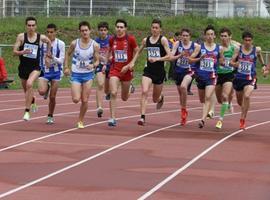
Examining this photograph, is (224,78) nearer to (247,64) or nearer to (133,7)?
(247,64)

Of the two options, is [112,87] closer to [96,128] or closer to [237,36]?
[96,128]

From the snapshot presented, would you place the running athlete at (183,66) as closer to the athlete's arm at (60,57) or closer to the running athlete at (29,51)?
the athlete's arm at (60,57)

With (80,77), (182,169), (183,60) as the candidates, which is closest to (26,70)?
(80,77)

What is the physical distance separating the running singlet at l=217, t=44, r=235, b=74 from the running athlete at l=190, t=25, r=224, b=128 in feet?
1.38

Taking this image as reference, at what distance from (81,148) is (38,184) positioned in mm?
2990

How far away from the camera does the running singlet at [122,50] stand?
15.2 m

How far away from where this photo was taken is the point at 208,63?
1545 cm

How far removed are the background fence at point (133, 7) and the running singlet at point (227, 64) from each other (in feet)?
97.6

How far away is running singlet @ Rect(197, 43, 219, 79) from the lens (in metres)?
15.4

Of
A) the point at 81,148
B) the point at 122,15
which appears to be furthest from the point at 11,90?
the point at 122,15

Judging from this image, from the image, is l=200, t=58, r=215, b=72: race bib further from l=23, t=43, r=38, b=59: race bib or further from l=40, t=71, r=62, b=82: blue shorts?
l=23, t=43, r=38, b=59: race bib

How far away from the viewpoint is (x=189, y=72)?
Answer: 53.3 feet

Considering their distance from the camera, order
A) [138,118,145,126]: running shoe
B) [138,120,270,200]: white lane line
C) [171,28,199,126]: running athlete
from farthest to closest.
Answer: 1. [171,28,199,126]: running athlete
2. [138,118,145,126]: running shoe
3. [138,120,270,200]: white lane line

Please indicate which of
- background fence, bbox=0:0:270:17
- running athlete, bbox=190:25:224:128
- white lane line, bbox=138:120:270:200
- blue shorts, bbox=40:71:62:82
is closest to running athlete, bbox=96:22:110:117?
blue shorts, bbox=40:71:62:82
